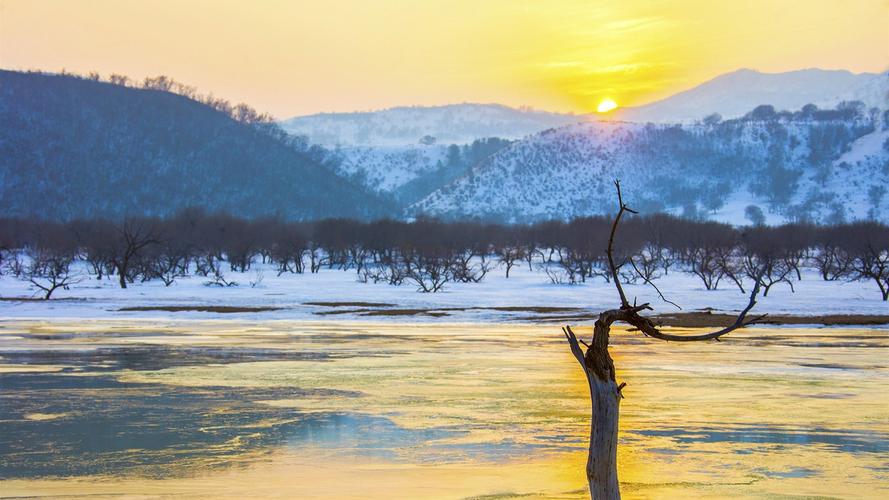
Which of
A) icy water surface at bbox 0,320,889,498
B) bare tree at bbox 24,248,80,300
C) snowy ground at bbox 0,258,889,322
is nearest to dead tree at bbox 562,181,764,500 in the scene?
icy water surface at bbox 0,320,889,498

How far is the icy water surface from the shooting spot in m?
13.1

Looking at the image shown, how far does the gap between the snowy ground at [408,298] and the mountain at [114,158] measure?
10660cm

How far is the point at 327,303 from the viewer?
47.7 metres

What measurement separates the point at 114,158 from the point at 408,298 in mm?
138906

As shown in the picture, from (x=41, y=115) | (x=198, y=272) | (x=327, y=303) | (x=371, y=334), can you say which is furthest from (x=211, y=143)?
(x=371, y=334)

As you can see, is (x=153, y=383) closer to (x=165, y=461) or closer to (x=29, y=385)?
(x=29, y=385)

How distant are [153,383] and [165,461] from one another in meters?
7.42

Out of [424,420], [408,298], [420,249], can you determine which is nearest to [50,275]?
[408,298]

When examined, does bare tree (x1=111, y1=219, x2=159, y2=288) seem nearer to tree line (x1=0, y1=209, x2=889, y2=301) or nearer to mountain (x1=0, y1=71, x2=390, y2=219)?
tree line (x1=0, y1=209, x2=889, y2=301)

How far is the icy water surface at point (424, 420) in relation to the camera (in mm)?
13086

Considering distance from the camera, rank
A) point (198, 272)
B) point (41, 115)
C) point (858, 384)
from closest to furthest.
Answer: point (858, 384) → point (198, 272) → point (41, 115)

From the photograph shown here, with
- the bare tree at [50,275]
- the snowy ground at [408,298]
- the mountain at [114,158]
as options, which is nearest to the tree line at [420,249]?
the bare tree at [50,275]

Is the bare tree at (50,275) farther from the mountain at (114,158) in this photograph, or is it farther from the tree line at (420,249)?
the mountain at (114,158)

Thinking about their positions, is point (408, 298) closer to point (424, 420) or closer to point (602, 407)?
point (424, 420)
